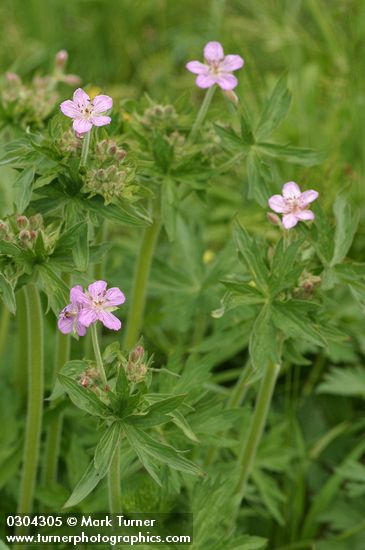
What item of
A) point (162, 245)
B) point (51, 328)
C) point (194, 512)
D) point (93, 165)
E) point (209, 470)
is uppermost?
point (162, 245)

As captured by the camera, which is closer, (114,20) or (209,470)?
(209,470)

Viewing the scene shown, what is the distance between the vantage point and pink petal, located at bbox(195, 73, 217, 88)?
6.32ft

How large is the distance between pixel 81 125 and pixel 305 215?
0.52 meters

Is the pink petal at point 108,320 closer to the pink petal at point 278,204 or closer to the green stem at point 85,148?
the green stem at point 85,148

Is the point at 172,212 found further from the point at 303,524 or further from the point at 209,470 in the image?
the point at 303,524

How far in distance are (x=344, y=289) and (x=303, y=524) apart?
34.5 inches

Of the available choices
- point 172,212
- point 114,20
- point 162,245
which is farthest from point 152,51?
point 172,212

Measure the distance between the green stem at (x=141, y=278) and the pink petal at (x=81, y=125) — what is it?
54cm

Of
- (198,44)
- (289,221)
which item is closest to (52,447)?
(289,221)

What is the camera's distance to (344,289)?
3037 millimetres

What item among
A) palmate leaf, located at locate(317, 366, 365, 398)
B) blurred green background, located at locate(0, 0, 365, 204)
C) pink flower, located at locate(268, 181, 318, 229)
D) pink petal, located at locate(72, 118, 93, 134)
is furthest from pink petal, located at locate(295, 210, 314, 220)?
blurred green background, located at locate(0, 0, 365, 204)

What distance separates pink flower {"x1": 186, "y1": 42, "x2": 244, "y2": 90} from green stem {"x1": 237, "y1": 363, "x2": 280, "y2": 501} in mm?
675

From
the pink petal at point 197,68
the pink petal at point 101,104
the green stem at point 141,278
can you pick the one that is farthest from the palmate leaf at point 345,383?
the pink petal at point 101,104

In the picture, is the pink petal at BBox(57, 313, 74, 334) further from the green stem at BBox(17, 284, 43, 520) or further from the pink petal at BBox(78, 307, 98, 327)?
the green stem at BBox(17, 284, 43, 520)
